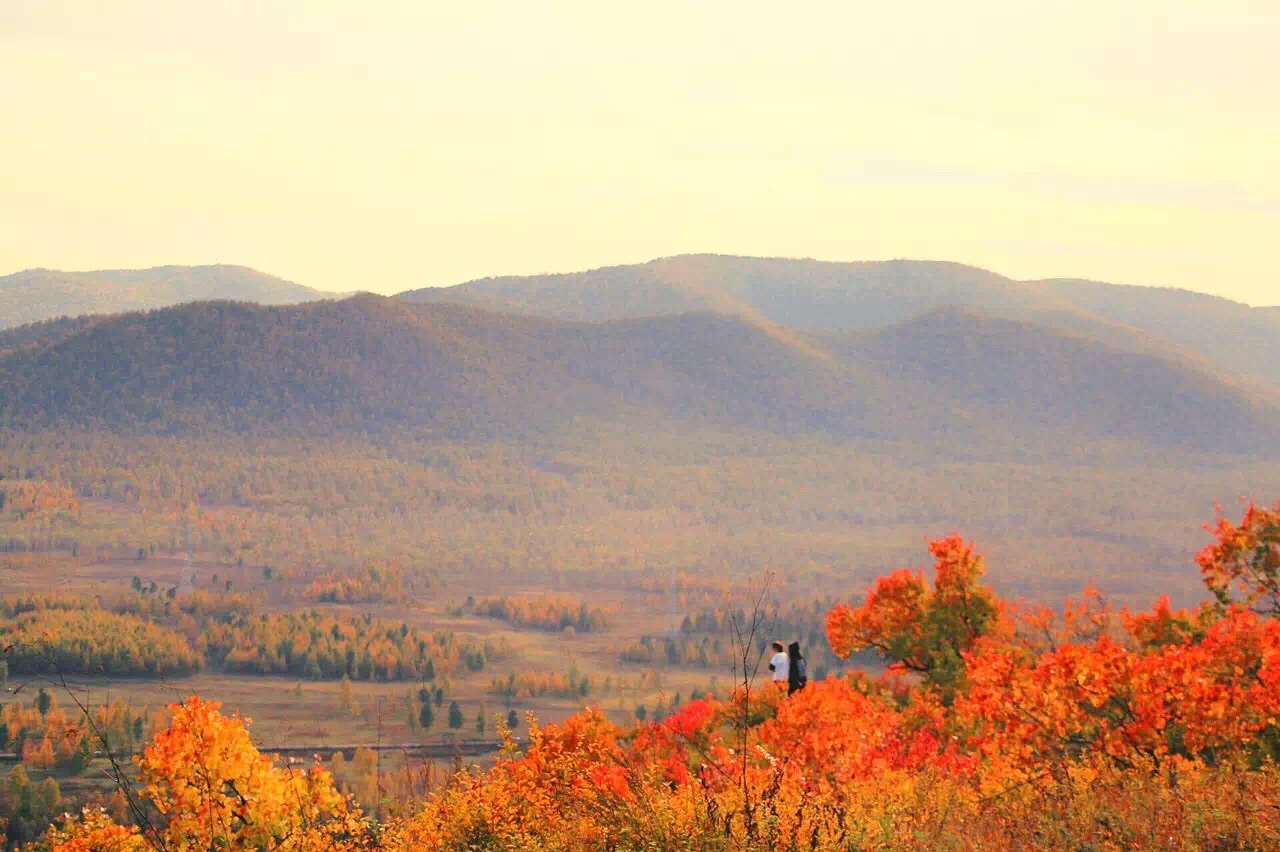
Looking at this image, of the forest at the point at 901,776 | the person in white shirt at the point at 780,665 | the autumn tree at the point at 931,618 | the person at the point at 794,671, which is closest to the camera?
the forest at the point at 901,776

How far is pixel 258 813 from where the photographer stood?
679 inches

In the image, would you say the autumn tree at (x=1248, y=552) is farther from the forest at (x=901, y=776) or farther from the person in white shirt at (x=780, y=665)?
the person in white shirt at (x=780, y=665)

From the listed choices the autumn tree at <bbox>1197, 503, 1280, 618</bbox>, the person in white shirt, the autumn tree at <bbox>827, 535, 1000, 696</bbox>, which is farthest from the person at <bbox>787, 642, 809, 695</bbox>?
the autumn tree at <bbox>827, 535, 1000, 696</bbox>

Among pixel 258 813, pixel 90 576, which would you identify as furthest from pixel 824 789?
pixel 90 576

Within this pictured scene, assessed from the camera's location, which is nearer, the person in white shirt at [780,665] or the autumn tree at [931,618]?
the person in white shirt at [780,665]

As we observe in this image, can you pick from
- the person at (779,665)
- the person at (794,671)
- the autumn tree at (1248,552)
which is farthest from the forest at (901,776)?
the person at (779,665)

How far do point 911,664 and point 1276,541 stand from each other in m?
11.0

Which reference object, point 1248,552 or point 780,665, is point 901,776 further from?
point 1248,552

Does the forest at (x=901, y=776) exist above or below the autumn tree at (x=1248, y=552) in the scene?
below

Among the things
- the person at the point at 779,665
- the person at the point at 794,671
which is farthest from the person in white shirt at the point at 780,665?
the person at the point at 794,671

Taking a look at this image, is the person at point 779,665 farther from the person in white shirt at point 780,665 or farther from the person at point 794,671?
the person at point 794,671

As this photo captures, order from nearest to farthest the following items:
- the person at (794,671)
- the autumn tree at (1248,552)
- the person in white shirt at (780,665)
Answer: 1. the person in white shirt at (780,665)
2. the person at (794,671)
3. the autumn tree at (1248,552)

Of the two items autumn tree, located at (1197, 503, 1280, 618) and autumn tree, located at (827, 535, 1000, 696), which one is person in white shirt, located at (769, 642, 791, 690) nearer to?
autumn tree, located at (1197, 503, 1280, 618)

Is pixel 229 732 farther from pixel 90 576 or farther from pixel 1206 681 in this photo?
pixel 90 576
